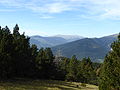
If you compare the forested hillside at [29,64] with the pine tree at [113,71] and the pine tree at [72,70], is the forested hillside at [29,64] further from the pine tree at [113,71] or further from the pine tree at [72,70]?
the pine tree at [113,71]

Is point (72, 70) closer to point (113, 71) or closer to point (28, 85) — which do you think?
point (28, 85)

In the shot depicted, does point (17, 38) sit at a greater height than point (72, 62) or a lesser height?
greater

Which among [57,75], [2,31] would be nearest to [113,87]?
→ [2,31]

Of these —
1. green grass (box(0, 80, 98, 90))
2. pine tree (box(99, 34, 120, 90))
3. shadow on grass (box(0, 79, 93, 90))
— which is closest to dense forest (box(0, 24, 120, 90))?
pine tree (box(99, 34, 120, 90))

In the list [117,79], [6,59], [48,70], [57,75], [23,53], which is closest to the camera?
[117,79]

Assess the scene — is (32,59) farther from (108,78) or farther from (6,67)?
(108,78)

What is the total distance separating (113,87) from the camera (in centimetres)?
2741

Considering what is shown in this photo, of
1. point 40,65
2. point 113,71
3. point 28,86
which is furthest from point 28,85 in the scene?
point 40,65

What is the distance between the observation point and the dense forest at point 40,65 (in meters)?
28.5

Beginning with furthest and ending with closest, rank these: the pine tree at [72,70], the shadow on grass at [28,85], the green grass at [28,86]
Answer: the pine tree at [72,70], the shadow on grass at [28,85], the green grass at [28,86]

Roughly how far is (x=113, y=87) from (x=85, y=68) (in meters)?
86.0

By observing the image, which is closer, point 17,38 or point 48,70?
point 17,38

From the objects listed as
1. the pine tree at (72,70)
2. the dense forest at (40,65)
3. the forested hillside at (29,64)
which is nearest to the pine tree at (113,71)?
the dense forest at (40,65)

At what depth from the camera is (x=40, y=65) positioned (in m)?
93.0
